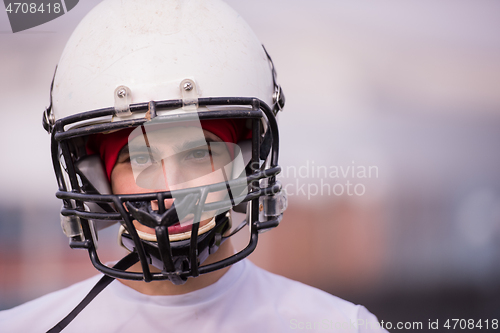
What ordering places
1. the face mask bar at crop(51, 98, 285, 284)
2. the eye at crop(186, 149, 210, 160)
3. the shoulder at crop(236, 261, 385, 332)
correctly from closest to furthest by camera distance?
the face mask bar at crop(51, 98, 285, 284) → the eye at crop(186, 149, 210, 160) → the shoulder at crop(236, 261, 385, 332)

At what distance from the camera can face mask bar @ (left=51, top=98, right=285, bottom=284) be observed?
0.68 meters

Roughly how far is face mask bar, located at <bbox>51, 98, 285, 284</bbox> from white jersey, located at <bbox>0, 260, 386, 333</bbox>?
0.54 ft

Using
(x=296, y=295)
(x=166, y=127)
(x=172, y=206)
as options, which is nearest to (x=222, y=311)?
(x=296, y=295)

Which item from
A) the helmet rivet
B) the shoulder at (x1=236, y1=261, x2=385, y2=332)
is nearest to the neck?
the shoulder at (x1=236, y1=261, x2=385, y2=332)

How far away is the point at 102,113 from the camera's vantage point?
28.2 inches

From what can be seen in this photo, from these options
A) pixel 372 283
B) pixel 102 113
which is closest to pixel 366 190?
pixel 372 283

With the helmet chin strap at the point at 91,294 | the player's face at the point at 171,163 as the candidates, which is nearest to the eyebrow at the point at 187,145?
the player's face at the point at 171,163

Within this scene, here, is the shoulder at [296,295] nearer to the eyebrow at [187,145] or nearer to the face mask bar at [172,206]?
the face mask bar at [172,206]

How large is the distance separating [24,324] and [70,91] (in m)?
0.70

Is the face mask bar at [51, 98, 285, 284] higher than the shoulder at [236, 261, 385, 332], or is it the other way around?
the face mask bar at [51, 98, 285, 284]

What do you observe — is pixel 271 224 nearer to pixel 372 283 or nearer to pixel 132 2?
pixel 132 2

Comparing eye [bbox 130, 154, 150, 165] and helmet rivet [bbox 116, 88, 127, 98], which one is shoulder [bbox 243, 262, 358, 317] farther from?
helmet rivet [bbox 116, 88, 127, 98]

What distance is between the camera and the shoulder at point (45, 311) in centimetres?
101

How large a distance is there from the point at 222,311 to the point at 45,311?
1.81ft
